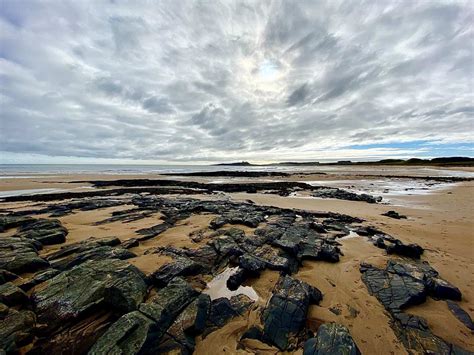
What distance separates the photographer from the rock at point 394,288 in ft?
16.6

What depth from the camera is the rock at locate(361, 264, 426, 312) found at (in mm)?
5070

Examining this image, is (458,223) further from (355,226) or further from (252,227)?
(252,227)

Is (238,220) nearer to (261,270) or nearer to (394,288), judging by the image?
(261,270)

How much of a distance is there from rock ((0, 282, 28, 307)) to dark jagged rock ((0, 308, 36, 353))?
33cm

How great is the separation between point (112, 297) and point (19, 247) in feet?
15.2

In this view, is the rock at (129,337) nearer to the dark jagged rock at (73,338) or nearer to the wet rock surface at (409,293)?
the dark jagged rock at (73,338)

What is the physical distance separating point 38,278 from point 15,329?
1809 mm

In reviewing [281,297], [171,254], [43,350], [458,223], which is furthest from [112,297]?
[458,223]

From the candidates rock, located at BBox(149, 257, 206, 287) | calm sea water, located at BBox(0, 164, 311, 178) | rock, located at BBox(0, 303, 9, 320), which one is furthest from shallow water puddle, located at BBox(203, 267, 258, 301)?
calm sea water, located at BBox(0, 164, 311, 178)

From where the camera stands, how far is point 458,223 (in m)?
11.5

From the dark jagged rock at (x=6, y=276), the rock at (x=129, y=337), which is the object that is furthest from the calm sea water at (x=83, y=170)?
the rock at (x=129, y=337)

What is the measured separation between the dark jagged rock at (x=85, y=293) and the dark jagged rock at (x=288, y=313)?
8.77 ft

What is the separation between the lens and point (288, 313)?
4551 millimetres

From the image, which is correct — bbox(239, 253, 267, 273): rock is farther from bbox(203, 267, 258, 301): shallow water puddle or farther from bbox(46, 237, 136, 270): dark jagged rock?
bbox(46, 237, 136, 270): dark jagged rock
